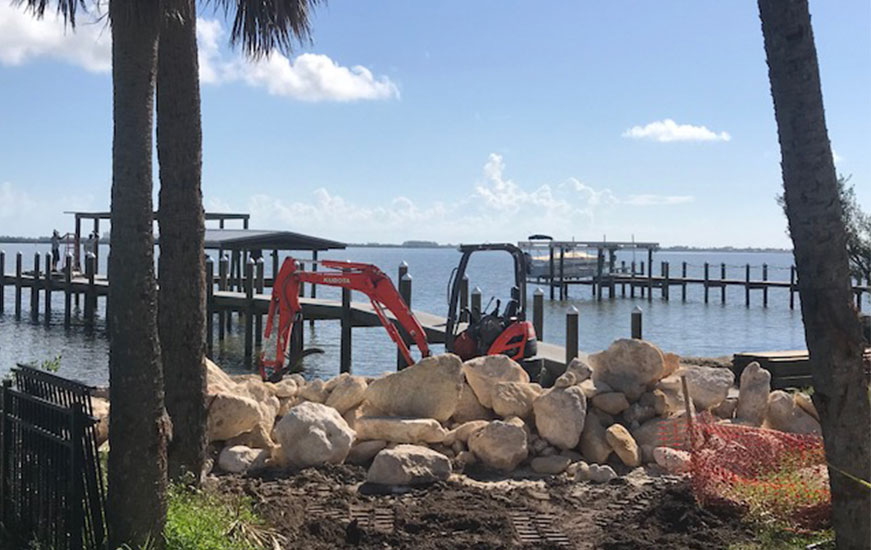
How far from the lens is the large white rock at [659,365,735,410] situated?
9680 millimetres

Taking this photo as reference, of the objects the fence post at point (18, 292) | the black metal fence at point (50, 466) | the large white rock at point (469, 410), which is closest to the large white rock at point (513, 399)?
the large white rock at point (469, 410)

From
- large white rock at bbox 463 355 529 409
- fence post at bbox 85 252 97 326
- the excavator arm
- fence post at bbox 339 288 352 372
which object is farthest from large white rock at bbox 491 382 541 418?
fence post at bbox 85 252 97 326

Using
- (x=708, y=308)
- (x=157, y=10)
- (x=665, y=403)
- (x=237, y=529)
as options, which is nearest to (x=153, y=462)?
(x=237, y=529)

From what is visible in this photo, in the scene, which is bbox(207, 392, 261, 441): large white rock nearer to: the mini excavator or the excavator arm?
the mini excavator

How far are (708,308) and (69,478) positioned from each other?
49.0 metres

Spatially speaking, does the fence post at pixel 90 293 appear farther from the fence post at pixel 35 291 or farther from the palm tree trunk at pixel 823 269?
the palm tree trunk at pixel 823 269

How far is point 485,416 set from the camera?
987cm

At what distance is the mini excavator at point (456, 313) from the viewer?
13094 millimetres

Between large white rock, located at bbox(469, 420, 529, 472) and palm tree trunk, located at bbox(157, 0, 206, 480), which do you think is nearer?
palm tree trunk, located at bbox(157, 0, 206, 480)

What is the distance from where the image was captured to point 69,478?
5.35 meters

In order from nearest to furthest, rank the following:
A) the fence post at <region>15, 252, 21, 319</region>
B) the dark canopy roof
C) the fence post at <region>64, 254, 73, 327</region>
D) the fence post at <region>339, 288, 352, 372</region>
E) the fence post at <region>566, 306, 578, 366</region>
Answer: the fence post at <region>566, 306, 578, 366</region> < the fence post at <region>339, 288, 352, 372</region> < the dark canopy roof < the fence post at <region>64, 254, 73, 327</region> < the fence post at <region>15, 252, 21, 319</region>

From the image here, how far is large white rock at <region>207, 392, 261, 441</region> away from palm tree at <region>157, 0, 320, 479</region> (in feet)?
3.50

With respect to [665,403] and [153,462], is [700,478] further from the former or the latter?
[153,462]

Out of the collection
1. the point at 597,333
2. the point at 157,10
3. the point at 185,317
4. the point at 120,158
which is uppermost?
the point at 157,10
